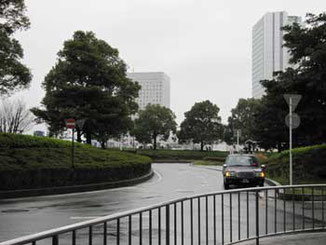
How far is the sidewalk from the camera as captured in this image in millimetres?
7794

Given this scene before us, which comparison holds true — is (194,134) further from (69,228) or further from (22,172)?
(69,228)

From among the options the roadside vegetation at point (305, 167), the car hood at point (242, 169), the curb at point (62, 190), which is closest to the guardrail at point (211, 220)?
the curb at point (62, 190)

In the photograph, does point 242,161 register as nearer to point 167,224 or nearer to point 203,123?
point 167,224

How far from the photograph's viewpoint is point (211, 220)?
7.07 meters

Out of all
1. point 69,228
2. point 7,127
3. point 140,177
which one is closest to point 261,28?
point 7,127

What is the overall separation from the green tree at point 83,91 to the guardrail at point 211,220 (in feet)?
111

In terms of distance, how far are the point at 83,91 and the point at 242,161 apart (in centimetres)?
2299

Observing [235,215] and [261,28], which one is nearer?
[235,215]

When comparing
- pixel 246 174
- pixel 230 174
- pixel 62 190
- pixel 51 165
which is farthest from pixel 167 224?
pixel 246 174

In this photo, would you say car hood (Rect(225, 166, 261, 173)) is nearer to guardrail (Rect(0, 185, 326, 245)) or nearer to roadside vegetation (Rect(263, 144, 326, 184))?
roadside vegetation (Rect(263, 144, 326, 184))

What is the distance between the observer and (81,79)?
44.7 meters

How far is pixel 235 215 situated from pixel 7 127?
56999 millimetres

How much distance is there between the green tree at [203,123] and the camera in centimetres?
9119

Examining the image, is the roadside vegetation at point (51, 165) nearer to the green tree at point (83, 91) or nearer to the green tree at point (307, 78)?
the green tree at point (307, 78)
